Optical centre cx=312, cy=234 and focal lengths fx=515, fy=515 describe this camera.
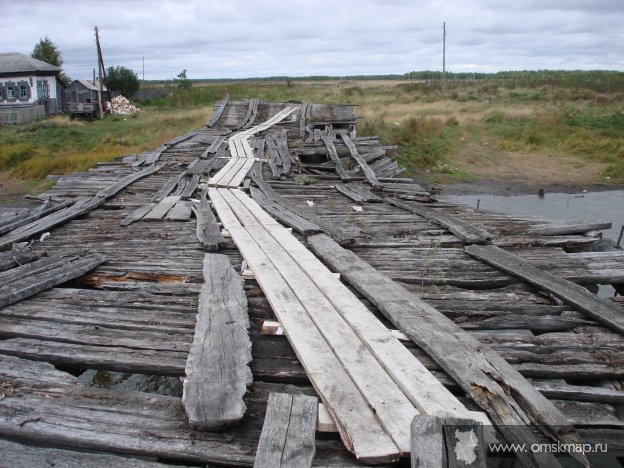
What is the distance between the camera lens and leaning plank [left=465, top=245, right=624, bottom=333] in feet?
11.5

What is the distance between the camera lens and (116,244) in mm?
5383

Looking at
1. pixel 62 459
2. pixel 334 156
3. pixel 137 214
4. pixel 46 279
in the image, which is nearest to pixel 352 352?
pixel 62 459

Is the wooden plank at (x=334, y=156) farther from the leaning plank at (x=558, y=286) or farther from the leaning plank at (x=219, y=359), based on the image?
the leaning plank at (x=219, y=359)

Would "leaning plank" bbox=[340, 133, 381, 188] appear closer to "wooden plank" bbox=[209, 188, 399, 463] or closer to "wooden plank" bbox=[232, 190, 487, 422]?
"wooden plank" bbox=[232, 190, 487, 422]

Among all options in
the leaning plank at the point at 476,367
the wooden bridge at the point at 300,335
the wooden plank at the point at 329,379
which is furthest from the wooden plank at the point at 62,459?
the leaning plank at the point at 476,367

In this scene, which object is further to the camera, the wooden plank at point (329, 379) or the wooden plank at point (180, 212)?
the wooden plank at point (180, 212)

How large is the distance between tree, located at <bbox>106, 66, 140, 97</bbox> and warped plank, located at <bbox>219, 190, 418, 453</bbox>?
1621 inches

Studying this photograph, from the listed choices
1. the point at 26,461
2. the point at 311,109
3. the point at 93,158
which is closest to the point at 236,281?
the point at 26,461

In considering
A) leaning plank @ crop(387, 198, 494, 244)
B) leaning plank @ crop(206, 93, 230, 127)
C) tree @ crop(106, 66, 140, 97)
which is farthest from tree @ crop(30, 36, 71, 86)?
leaning plank @ crop(387, 198, 494, 244)

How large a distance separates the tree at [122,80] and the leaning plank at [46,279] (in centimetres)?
4081

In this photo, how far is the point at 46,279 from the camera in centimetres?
402

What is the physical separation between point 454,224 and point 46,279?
4134 millimetres

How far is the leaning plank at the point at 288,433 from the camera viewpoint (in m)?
2.07

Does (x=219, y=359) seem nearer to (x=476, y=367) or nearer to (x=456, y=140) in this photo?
(x=476, y=367)
